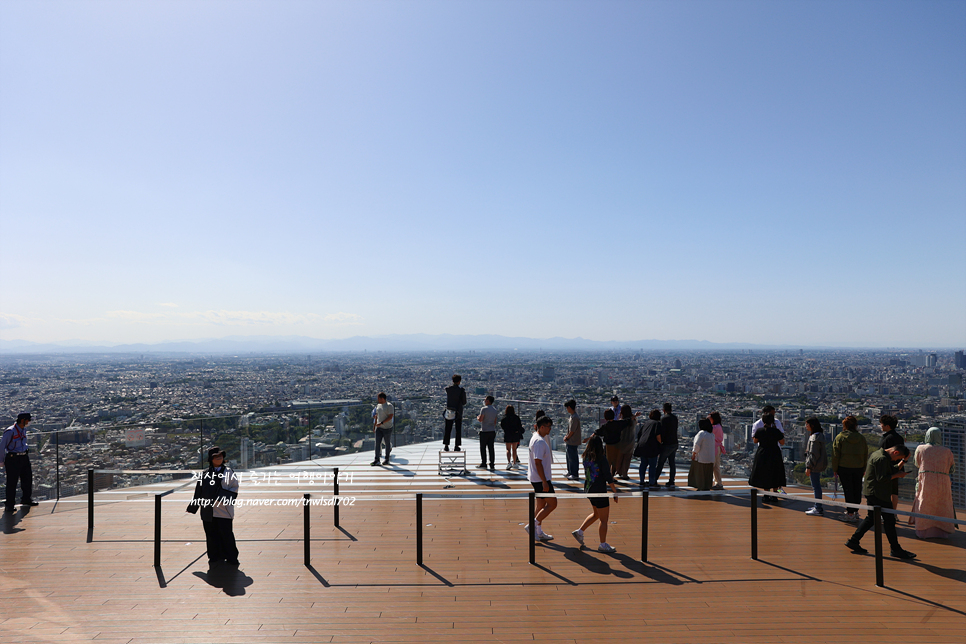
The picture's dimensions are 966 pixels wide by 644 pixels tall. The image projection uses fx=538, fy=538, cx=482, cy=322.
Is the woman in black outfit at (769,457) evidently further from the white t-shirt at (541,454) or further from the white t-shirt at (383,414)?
the white t-shirt at (383,414)

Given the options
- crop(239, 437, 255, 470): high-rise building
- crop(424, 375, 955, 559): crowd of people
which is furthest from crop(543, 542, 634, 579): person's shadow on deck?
crop(239, 437, 255, 470): high-rise building

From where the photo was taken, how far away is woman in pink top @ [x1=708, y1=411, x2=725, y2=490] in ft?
35.0

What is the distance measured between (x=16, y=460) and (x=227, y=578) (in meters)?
6.38

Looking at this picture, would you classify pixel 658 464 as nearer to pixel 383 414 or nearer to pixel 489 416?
pixel 489 416

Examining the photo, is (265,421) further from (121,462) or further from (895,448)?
(895,448)

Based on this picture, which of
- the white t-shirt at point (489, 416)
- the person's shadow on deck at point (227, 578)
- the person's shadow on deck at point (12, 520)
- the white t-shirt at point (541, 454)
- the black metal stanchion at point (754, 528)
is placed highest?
the white t-shirt at point (541, 454)

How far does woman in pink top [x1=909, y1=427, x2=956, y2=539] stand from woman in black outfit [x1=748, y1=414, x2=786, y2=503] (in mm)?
2034

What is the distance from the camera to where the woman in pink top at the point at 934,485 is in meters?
7.59

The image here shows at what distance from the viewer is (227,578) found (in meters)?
6.10

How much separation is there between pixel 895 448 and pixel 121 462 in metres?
14.0

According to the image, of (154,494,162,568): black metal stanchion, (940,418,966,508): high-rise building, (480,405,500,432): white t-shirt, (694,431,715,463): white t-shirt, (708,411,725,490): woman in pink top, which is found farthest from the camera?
(480,405,500,432): white t-shirt

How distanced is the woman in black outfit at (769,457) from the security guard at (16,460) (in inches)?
507

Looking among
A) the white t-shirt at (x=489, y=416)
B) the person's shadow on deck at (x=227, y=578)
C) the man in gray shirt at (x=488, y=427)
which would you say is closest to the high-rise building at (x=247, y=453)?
the man in gray shirt at (x=488, y=427)

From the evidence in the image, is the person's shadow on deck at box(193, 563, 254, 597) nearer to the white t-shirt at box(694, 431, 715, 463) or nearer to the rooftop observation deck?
the rooftop observation deck
